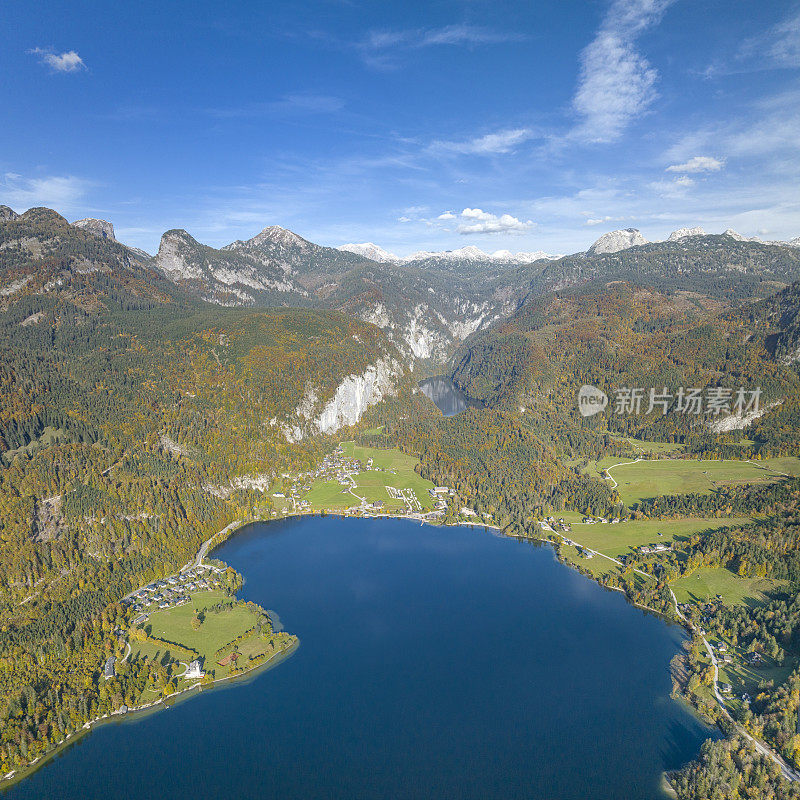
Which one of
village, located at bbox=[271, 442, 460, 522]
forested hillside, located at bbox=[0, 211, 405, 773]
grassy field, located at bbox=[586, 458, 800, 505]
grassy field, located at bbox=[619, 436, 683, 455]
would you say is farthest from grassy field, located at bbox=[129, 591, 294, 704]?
grassy field, located at bbox=[619, 436, 683, 455]

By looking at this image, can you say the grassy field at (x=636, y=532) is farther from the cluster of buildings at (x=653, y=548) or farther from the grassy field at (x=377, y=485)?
the grassy field at (x=377, y=485)

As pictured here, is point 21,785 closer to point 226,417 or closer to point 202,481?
point 202,481

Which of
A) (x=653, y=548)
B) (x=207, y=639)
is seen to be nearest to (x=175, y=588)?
(x=207, y=639)

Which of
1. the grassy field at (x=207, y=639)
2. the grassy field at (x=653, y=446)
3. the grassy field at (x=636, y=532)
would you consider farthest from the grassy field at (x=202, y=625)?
the grassy field at (x=653, y=446)

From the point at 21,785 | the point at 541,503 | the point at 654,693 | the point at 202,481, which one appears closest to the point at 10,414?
the point at 202,481

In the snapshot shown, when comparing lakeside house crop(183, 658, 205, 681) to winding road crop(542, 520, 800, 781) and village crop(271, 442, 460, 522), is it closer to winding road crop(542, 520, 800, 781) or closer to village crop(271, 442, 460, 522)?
village crop(271, 442, 460, 522)
